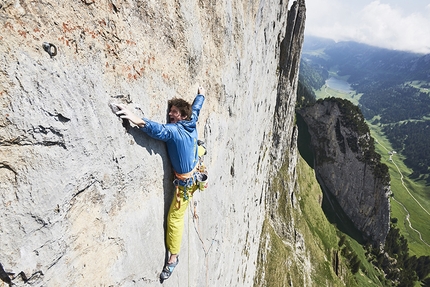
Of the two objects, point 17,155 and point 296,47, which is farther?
point 296,47

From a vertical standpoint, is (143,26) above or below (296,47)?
below


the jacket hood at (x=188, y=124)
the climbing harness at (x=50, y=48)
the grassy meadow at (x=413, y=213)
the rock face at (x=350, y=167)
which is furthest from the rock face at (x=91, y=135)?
the grassy meadow at (x=413, y=213)

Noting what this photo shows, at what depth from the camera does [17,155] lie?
13.6 feet

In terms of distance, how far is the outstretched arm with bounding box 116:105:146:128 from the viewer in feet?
18.6

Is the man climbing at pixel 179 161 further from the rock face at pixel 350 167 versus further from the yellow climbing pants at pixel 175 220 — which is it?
the rock face at pixel 350 167

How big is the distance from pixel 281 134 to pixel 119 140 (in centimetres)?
4856

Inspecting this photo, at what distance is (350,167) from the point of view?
304 feet

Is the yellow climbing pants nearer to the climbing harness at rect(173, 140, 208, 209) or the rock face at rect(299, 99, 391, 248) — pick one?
the climbing harness at rect(173, 140, 208, 209)

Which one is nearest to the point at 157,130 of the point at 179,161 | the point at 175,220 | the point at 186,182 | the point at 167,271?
the point at 179,161

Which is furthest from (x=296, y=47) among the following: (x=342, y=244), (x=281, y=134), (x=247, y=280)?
(x=342, y=244)

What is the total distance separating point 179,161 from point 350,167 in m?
99.6

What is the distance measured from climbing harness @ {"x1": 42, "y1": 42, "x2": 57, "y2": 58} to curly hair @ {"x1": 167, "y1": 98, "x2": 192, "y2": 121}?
3.45 metres

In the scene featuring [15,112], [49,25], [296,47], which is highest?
[296,47]

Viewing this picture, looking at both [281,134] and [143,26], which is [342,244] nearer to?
[281,134]
